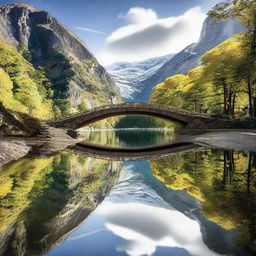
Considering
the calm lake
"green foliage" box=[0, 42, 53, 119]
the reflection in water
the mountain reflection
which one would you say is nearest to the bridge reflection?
the mountain reflection

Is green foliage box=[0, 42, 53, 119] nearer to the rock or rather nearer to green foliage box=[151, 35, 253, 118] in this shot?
green foliage box=[151, 35, 253, 118]

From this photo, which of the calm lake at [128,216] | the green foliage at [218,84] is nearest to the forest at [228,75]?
the green foliage at [218,84]

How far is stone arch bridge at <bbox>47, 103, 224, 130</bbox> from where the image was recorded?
38125 millimetres

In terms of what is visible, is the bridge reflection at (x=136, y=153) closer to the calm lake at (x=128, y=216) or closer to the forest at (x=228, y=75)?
the calm lake at (x=128, y=216)

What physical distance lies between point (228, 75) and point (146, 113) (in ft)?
53.2

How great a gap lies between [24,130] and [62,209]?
1849 cm

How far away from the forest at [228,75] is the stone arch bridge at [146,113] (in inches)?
113

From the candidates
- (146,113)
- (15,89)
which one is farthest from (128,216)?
(15,89)

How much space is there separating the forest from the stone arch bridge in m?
2.87

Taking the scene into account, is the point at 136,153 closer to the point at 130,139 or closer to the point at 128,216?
the point at 128,216

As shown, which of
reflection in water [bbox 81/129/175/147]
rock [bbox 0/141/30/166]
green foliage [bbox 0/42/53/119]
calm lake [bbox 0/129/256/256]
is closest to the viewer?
calm lake [bbox 0/129/256/256]

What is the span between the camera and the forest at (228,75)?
24775mm

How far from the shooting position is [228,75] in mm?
31125

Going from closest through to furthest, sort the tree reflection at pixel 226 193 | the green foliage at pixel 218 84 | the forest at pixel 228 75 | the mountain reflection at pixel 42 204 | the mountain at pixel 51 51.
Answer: the mountain reflection at pixel 42 204
the tree reflection at pixel 226 193
the forest at pixel 228 75
the green foliage at pixel 218 84
the mountain at pixel 51 51
